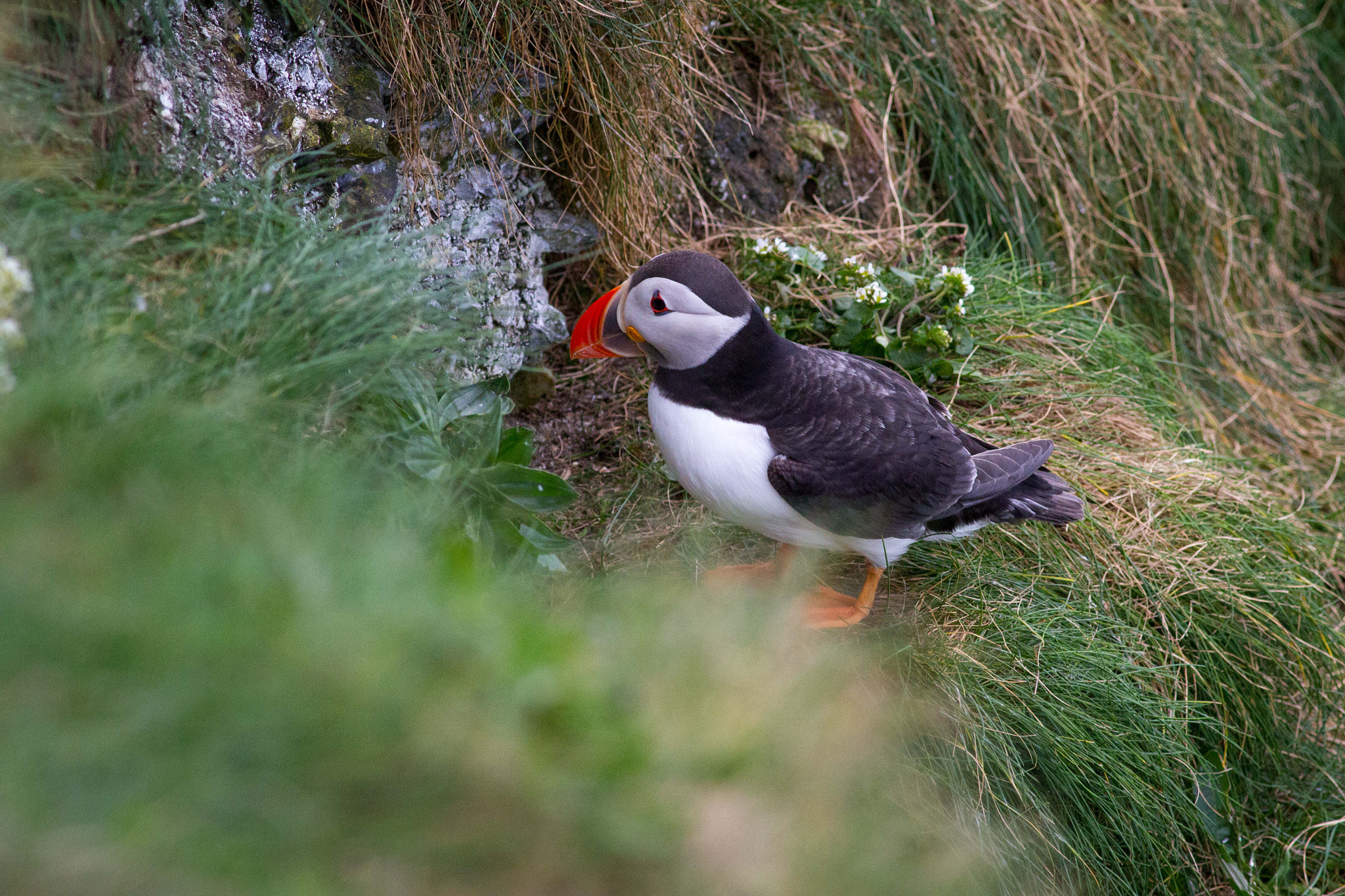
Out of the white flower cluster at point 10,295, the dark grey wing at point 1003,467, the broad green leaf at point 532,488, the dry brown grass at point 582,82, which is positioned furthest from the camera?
the dry brown grass at point 582,82

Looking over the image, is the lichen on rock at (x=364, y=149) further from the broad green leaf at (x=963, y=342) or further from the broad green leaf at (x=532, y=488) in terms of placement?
the broad green leaf at (x=963, y=342)

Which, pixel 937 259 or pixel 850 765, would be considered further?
pixel 937 259

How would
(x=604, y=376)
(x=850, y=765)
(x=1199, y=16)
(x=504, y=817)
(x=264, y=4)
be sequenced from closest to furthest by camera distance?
(x=504, y=817), (x=850, y=765), (x=264, y=4), (x=604, y=376), (x=1199, y=16)

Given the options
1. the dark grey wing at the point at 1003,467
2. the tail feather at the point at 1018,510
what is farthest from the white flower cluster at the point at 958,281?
the tail feather at the point at 1018,510

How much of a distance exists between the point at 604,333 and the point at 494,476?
1.89 ft

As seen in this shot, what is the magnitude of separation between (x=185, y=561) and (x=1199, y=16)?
5789mm

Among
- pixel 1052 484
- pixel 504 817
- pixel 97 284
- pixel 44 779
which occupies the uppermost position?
pixel 97 284

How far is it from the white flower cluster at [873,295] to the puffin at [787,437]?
766 millimetres

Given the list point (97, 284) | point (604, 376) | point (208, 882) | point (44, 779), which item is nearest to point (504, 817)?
point (208, 882)

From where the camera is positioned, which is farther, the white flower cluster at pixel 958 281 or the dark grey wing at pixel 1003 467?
the white flower cluster at pixel 958 281

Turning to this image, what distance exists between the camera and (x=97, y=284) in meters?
1.80

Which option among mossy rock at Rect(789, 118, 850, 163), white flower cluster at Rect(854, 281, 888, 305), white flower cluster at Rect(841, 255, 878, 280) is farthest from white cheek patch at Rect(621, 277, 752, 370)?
mossy rock at Rect(789, 118, 850, 163)

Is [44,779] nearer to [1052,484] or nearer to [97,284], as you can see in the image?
[97,284]

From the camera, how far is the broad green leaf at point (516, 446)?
2512 millimetres
